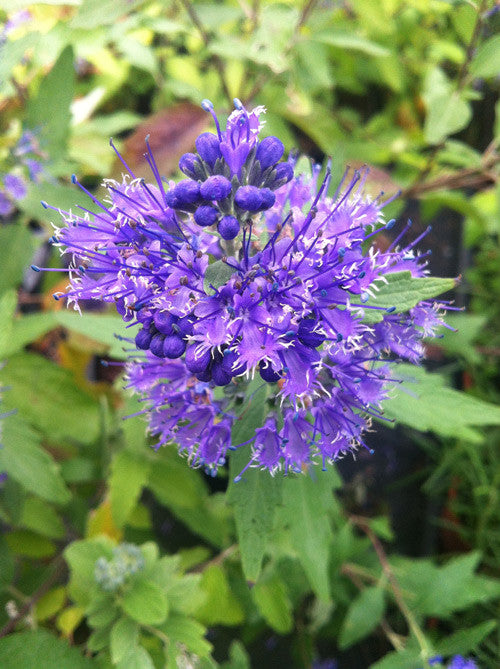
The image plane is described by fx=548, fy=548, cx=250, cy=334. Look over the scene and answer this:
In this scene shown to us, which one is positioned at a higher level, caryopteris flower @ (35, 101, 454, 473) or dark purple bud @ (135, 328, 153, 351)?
caryopteris flower @ (35, 101, 454, 473)

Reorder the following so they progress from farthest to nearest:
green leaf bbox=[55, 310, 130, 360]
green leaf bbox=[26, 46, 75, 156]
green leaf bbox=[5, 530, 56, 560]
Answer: green leaf bbox=[5, 530, 56, 560]
green leaf bbox=[26, 46, 75, 156]
green leaf bbox=[55, 310, 130, 360]

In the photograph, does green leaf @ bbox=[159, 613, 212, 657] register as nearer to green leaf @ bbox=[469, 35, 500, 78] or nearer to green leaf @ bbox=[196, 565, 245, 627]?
green leaf @ bbox=[196, 565, 245, 627]

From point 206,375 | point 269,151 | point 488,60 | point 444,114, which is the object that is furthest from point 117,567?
point 488,60

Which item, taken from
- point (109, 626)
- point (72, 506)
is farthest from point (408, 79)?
point (109, 626)

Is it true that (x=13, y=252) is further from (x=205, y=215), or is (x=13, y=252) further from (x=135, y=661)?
(x=135, y=661)

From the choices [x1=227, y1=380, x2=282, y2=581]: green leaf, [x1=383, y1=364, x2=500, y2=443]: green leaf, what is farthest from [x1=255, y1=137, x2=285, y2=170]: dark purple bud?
[x1=383, y1=364, x2=500, y2=443]: green leaf

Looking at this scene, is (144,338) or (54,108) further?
(54,108)
